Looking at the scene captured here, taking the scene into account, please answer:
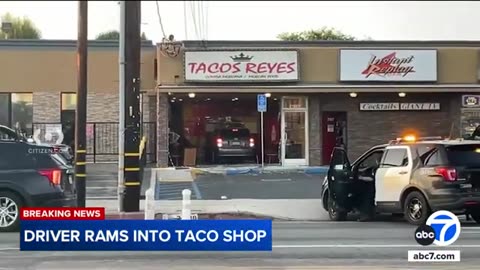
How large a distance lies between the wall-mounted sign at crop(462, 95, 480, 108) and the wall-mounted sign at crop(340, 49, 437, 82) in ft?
5.38

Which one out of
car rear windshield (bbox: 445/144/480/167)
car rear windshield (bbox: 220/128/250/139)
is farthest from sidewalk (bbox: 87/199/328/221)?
car rear windshield (bbox: 220/128/250/139)

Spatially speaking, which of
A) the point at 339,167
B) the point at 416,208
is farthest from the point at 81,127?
the point at 416,208

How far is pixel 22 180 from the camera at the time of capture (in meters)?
12.3

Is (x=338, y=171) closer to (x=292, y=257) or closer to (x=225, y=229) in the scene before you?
(x=292, y=257)

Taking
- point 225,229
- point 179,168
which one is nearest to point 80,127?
point 225,229

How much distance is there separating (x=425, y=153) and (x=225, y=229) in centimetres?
751

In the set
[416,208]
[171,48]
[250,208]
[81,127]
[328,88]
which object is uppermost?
[171,48]

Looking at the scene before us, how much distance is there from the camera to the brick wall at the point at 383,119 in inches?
1078

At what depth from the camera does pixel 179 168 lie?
25750 mm

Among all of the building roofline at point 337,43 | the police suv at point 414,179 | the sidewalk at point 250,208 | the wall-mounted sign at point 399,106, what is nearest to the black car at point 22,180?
the sidewalk at point 250,208

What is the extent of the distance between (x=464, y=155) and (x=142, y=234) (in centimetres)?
804

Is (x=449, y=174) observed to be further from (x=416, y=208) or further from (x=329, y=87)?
(x=329, y=87)

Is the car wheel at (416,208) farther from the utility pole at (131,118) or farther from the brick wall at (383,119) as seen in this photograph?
the brick wall at (383,119)

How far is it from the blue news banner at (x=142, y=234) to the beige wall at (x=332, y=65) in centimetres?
1843
